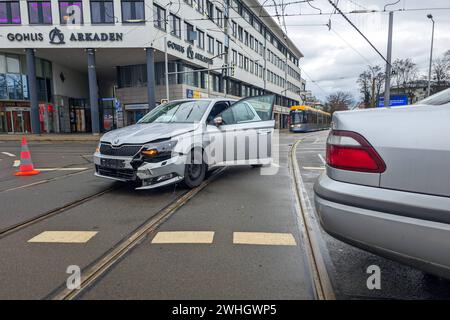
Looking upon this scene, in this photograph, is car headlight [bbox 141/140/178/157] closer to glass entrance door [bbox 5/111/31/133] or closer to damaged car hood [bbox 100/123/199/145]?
damaged car hood [bbox 100/123/199/145]

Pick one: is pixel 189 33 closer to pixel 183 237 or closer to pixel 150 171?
pixel 150 171

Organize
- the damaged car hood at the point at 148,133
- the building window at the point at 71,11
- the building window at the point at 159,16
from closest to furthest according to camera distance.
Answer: the damaged car hood at the point at 148,133 < the building window at the point at 71,11 < the building window at the point at 159,16

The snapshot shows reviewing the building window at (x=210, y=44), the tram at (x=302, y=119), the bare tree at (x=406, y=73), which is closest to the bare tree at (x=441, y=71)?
the bare tree at (x=406, y=73)

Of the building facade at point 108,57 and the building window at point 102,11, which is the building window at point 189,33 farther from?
the building window at point 102,11

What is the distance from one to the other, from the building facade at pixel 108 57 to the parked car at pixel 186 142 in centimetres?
1329

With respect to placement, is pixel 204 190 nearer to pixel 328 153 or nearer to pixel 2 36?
pixel 328 153

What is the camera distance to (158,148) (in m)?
5.20

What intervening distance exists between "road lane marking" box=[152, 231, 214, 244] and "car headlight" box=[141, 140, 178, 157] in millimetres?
1672

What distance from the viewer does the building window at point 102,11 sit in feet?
89.8

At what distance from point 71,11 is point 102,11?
8.44ft

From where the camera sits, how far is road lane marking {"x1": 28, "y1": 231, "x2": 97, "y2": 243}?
11.8 ft

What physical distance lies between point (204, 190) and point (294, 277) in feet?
11.2

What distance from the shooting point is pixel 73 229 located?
156 inches

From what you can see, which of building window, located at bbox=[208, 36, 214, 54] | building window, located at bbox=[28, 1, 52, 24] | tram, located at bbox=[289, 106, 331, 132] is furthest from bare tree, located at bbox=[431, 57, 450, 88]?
building window, located at bbox=[28, 1, 52, 24]
